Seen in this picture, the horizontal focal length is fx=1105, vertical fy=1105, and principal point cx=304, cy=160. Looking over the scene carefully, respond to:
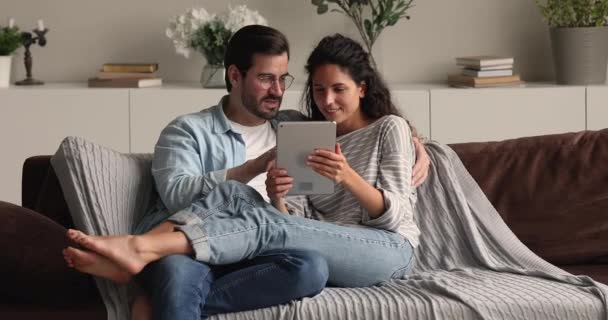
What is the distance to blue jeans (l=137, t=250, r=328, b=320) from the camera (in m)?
2.67

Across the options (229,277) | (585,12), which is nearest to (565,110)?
(585,12)

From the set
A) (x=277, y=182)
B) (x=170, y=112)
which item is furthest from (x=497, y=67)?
(x=277, y=182)

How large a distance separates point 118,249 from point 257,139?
74 centimetres

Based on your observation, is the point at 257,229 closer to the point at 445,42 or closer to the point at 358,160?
the point at 358,160

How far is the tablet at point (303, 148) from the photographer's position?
2912 millimetres

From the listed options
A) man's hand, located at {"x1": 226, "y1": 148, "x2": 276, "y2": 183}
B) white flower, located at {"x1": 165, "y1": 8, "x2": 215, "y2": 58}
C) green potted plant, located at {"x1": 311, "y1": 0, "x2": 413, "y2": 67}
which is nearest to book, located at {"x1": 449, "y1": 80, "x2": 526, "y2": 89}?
green potted plant, located at {"x1": 311, "y1": 0, "x2": 413, "y2": 67}

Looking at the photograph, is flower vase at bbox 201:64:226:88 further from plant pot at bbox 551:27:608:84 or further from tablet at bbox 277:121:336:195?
tablet at bbox 277:121:336:195

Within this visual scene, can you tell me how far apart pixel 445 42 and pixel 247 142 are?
2.18 m

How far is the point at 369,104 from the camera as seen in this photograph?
337 centimetres

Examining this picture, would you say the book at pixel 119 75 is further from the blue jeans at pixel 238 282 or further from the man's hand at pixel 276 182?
the blue jeans at pixel 238 282

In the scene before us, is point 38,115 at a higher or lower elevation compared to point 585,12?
lower

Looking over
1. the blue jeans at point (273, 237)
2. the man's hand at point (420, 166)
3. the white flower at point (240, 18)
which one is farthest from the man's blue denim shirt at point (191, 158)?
the white flower at point (240, 18)

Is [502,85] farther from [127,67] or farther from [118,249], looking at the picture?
[118,249]

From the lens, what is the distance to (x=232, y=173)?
10.1ft
